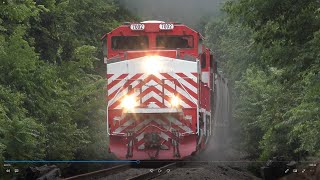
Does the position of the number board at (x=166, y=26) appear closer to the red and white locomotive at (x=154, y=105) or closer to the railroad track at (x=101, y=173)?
the red and white locomotive at (x=154, y=105)

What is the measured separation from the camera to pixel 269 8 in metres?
13.1

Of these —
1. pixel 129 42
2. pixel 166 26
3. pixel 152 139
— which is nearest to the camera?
pixel 152 139

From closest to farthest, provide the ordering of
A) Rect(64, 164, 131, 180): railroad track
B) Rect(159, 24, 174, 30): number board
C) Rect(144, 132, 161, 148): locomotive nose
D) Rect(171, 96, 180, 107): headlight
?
Rect(64, 164, 131, 180): railroad track < Rect(144, 132, 161, 148): locomotive nose < Rect(171, 96, 180, 107): headlight < Rect(159, 24, 174, 30): number board

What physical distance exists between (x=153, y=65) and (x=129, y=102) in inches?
45.9

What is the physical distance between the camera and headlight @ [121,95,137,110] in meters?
16.2

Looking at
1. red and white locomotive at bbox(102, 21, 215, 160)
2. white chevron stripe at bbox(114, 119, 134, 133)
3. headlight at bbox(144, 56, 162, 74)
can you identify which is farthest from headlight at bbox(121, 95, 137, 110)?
headlight at bbox(144, 56, 162, 74)

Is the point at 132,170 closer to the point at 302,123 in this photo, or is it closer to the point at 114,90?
the point at 114,90

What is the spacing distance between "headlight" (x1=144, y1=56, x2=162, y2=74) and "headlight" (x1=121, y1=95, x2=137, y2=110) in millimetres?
822

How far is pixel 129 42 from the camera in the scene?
56.3ft

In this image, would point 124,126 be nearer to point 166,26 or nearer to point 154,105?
point 154,105

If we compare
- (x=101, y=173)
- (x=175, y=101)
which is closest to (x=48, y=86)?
(x=101, y=173)

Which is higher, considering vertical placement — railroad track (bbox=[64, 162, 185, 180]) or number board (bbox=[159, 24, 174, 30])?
number board (bbox=[159, 24, 174, 30])

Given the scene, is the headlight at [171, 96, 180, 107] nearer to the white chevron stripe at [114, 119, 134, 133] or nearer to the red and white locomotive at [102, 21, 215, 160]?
the red and white locomotive at [102, 21, 215, 160]

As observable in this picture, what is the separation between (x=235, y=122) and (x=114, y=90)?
48.6ft
